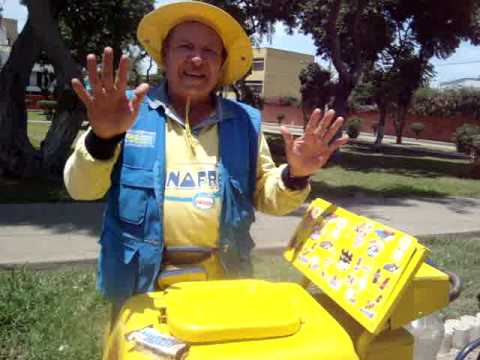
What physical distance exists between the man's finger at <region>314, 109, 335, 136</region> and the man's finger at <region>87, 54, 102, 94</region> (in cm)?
77

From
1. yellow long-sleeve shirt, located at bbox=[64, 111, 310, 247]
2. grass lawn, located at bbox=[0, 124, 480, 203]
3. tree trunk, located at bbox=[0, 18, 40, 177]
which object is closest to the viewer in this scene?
yellow long-sleeve shirt, located at bbox=[64, 111, 310, 247]

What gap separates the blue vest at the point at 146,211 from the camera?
1719 mm

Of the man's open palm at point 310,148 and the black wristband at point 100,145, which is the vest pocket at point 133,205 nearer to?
the black wristband at point 100,145

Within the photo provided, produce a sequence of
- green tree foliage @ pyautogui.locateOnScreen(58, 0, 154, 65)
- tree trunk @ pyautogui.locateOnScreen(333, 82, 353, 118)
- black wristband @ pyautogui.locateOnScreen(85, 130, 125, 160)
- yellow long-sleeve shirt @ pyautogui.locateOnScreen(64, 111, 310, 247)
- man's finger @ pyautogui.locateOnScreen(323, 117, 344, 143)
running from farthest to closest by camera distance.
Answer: tree trunk @ pyautogui.locateOnScreen(333, 82, 353, 118), green tree foliage @ pyautogui.locateOnScreen(58, 0, 154, 65), man's finger @ pyautogui.locateOnScreen(323, 117, 344, 143), yellow long-sleeve shirt @ pyautogui.locateOnScreen(64, 111, 310, 247), black wristband @ pyautogui.locateOnScreen(85, 130, 125, 160)

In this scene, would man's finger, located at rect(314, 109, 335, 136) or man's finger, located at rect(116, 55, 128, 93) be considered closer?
man's finger, located at rect(116, 55, 128, 93)

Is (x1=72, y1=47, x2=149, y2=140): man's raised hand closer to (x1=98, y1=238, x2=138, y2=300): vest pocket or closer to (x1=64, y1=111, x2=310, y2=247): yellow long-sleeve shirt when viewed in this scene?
(x1=64, y1=111, x2=310, y2=247): yellow long-sleeve shirt

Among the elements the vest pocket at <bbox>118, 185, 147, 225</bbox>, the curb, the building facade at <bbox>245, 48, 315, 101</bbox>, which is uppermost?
the building facade at <bbox>245, 48, 315, 101</bbox>

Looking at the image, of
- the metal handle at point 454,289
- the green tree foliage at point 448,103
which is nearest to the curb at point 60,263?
the metal handle at point 454,289

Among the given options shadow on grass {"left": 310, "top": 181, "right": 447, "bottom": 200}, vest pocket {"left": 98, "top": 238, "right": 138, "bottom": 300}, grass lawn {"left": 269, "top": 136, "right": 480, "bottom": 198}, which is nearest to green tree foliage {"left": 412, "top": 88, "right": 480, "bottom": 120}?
grass lawn {"left": 269, "top": 136, "right": 480, "bottom": 198}

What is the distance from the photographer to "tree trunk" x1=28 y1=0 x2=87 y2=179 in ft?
27.5

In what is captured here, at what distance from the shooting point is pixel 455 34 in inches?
681

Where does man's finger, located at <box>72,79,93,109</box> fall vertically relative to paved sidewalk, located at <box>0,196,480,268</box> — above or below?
above

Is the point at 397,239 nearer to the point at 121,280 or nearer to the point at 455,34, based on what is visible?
the point at 121,280

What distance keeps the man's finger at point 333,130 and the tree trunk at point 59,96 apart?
6933 millimetres
